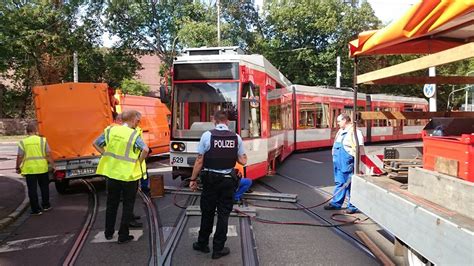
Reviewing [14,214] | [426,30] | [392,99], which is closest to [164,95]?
[14,214]

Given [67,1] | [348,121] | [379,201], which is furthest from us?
[67,1]

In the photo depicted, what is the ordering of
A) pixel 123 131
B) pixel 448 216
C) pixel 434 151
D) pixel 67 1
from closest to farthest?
pixel 448 216, pixel 434 151, pixel 123 131, pixel 67 1

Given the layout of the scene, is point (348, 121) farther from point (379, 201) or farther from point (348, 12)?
point (348, 12)

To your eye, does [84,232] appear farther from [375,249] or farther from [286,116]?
[286,116]

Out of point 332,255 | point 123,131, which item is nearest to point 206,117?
point 123,131

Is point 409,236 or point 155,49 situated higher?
point 155,49

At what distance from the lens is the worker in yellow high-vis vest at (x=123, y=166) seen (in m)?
6.23

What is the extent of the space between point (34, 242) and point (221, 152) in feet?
10.3

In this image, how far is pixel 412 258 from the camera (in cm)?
456

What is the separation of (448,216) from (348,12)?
3622cm

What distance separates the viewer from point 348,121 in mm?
8273

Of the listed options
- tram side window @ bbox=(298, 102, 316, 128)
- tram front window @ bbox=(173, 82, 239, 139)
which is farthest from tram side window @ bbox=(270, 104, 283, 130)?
tram side window @ bbox=(298, 102, 316, 128)

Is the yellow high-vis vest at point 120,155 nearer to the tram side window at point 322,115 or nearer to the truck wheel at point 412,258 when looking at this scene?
the truck wheel at point 412,258

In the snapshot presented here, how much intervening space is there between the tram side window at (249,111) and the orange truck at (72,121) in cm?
349
